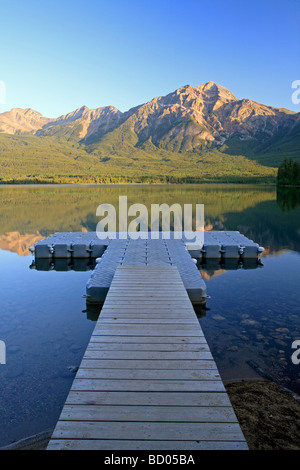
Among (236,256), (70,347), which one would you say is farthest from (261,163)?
(70,347)

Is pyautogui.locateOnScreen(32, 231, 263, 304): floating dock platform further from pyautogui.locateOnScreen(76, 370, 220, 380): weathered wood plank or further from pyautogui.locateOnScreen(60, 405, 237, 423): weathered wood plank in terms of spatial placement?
pyautogui.locateOnScreen(60, 405, 237, 423): weathered wood plank

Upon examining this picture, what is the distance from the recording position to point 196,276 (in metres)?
11.9

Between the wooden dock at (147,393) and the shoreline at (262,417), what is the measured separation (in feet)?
3.50

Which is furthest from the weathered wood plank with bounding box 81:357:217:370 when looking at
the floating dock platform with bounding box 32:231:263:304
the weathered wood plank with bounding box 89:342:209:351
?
the floating dock platform with bounding box 32:231:263:304

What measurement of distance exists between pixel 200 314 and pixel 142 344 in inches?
186

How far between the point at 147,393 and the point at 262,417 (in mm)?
2245

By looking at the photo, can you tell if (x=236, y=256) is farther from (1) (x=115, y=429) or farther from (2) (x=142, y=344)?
(1) (x=115, y=429)

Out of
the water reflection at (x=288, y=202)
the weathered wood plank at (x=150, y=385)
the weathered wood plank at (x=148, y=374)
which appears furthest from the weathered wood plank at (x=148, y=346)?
the water reflection at (x=288, y=202)

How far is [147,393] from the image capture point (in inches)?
179

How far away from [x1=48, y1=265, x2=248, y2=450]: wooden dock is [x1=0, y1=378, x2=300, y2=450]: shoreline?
3.50ft

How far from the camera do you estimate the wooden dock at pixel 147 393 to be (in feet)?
12.2

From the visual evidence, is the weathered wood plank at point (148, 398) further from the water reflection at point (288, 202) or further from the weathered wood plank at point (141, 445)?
the water reflection at point (288, 202)

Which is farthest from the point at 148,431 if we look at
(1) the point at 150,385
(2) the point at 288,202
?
(2) the point at 288,202

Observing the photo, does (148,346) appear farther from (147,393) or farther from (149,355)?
(147,393)
